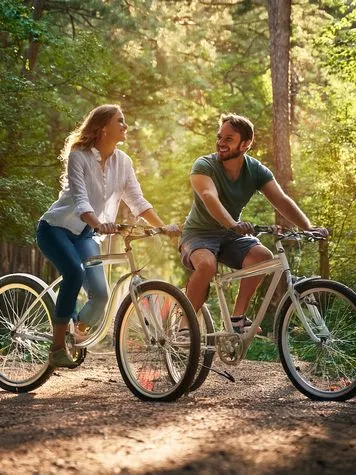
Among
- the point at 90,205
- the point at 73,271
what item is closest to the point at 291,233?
the point at 90,205

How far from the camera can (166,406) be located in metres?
5.21

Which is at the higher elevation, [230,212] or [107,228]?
[230,212]

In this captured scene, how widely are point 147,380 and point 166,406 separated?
2.12 ft

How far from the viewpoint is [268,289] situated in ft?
20.4

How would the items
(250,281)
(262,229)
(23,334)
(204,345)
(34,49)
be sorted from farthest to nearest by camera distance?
(34,49)
(23,334)
(204,345)
(250,281)
(262,229)

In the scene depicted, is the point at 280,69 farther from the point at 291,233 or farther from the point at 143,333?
the point at 143,333

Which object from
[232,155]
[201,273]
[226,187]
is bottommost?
[201,273]

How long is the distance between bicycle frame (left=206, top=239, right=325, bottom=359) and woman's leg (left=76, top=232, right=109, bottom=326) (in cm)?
85

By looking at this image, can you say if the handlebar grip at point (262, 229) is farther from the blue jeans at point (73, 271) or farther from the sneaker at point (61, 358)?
the sneaker at point (61, 358)

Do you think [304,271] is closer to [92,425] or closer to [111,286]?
[111,286]

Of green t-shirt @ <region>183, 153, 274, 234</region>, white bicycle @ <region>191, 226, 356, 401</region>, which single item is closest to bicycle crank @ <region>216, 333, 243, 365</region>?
white bicycle @ <region>191, 226, 356, 401</region>

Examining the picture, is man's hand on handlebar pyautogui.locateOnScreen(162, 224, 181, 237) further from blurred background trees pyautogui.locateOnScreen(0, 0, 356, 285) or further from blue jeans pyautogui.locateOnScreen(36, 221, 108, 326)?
blurred background trees pyautogui.locateOnScreen(0, 0, 356, 285)

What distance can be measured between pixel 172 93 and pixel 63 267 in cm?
1859

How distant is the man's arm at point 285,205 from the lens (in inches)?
247
